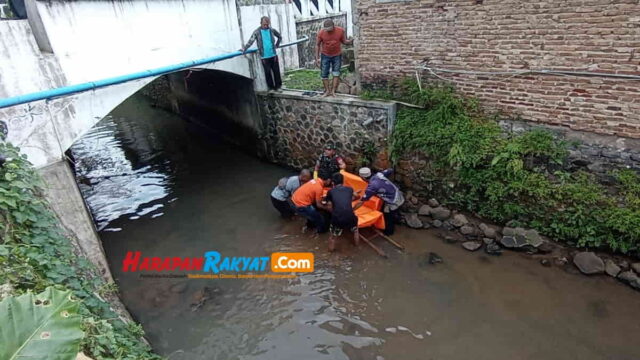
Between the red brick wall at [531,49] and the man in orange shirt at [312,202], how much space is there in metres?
3.14

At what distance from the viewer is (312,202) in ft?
24.1

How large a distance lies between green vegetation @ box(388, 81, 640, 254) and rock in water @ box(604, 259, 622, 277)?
0.77ft

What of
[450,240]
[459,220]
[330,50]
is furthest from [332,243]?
[330,50]

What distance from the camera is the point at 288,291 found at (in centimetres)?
643

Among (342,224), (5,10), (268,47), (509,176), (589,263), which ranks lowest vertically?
(589,263)

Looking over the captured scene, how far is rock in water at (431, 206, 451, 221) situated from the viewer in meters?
7.42

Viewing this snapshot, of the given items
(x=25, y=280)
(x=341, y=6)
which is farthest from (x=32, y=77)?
(x=341, y=6)

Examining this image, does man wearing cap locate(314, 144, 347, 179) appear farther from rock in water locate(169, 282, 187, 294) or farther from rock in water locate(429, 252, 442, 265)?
rock in water locate(169, 282, 187, 294)

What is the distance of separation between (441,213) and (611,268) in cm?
275

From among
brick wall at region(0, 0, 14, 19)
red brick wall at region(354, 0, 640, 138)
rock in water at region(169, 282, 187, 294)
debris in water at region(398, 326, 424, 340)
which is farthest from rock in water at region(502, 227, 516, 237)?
brick wall at region(0, 0, 14, 19)

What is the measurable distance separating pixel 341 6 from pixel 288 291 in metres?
13.2

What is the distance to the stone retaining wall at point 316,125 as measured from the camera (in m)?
8.13

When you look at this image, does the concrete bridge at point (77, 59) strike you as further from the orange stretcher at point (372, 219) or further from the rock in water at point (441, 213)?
the rock in water at point (441, 213)

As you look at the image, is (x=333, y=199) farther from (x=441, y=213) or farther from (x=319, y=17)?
(x=319, y=17)
